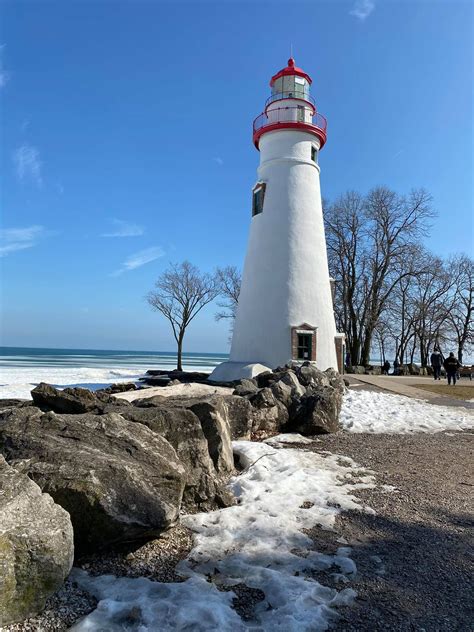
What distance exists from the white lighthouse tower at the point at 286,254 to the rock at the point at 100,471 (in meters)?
11.4

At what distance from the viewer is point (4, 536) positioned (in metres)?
2.23

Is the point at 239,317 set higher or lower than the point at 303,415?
higher

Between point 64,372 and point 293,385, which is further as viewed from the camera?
point 64,372

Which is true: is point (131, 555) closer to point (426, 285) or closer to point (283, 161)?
point (283, 161)

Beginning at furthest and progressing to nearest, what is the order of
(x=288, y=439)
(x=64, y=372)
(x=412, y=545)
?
(x=64, y=372)
(x=288, y=439)
(x=412, y=545)

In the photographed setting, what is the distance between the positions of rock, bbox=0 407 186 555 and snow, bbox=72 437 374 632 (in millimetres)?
313

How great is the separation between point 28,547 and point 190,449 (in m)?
2.05

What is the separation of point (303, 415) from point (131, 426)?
14.1ft

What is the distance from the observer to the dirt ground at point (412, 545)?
98.8 inches

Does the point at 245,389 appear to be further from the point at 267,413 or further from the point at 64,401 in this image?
the point at 64,401

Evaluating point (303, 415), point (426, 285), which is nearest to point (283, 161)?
point (303, 415)

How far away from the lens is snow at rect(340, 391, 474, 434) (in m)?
8.40

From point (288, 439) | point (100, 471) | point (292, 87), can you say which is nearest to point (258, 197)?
point (292, 87)

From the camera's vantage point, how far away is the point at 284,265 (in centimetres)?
1579
